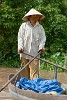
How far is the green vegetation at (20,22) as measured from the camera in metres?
15.6

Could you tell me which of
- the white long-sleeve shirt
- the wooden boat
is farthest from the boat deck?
the white long-sleeve shirt

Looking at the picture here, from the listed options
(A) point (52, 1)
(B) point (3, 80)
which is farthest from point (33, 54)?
(A) point (52, 1)

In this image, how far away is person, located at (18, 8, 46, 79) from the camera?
7.96 meters

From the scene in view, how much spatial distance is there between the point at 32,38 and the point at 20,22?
7994 mm

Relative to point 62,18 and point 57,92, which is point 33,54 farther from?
point 62,18

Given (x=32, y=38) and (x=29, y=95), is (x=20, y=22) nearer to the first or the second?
(x=32, y=38)

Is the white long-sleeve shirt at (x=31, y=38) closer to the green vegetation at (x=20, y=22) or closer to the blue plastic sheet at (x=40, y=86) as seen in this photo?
the blue plastic sheet at (x=40, y=86)

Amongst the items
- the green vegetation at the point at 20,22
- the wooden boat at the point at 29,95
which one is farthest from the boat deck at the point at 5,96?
the green vegetation at the point at 20,22

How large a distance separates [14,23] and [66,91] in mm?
8660

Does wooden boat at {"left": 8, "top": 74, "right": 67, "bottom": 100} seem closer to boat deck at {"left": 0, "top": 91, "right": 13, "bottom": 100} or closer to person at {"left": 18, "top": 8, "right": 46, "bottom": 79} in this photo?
person at {"left": 18, "top": 8, "right": 46, "bottom": 79}

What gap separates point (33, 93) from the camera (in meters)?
6.62

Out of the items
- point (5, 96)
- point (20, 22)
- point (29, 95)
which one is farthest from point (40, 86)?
point (20, 22)

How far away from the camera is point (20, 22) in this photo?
627 inches

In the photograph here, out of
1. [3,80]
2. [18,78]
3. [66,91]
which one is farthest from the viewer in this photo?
[3,80]
